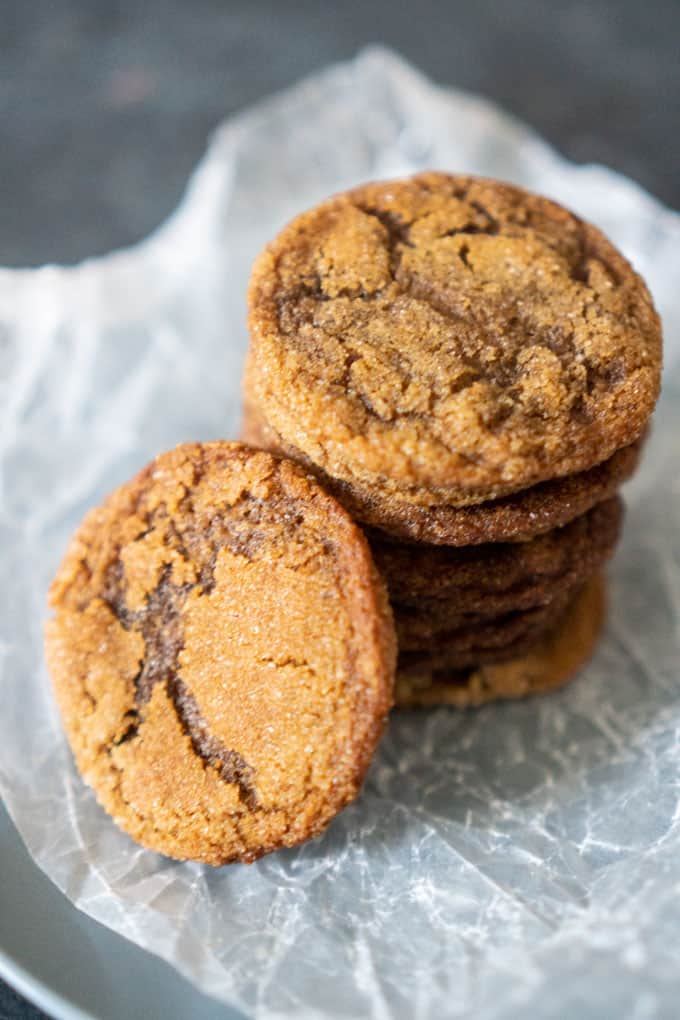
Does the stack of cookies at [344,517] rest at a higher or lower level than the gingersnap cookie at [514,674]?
higher

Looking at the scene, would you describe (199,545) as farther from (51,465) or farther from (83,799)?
(51,465)

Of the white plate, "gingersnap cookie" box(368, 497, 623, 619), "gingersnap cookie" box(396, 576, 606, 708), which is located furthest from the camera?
"gingersnap cookie" box(396, 576, 606, 708)

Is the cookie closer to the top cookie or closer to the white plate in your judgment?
the top cookie

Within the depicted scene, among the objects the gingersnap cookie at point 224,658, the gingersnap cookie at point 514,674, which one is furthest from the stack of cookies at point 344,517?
the gingersnap cookie at point 514,674

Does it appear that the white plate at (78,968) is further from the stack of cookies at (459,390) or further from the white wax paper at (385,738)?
the stack of cookies at (459,390)

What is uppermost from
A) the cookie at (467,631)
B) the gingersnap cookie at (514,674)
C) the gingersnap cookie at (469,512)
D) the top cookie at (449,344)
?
the top cookie at (449,344)

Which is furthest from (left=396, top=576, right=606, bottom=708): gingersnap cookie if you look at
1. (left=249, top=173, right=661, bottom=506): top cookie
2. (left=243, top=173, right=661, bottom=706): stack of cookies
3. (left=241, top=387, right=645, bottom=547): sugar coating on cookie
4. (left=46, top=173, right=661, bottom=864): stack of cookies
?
(left=249, top=173, right=661, bottom=506): top cookie
